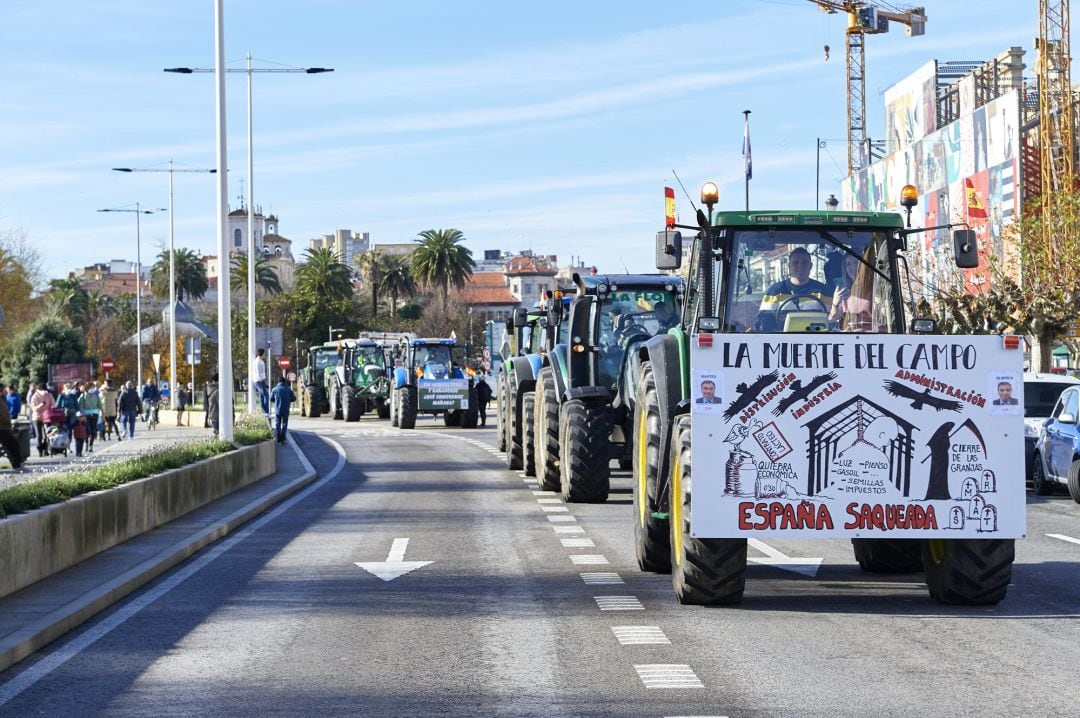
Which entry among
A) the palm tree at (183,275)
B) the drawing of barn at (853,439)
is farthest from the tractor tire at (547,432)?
the palm tree at (183,275)

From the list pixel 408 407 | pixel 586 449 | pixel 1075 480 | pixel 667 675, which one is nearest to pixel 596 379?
pixel 586 449

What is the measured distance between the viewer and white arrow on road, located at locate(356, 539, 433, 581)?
519 inches

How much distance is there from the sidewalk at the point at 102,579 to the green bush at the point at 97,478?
0.57m

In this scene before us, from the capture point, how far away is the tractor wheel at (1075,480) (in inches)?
830

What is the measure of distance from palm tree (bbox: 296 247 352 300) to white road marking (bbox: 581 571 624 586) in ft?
365

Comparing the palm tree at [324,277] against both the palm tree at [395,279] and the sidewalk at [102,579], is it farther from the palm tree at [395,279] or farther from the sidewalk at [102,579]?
the sidewalk at [102,579]

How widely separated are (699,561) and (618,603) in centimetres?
80

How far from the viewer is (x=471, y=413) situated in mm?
51812

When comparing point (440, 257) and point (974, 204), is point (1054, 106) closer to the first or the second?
point (974, 204)

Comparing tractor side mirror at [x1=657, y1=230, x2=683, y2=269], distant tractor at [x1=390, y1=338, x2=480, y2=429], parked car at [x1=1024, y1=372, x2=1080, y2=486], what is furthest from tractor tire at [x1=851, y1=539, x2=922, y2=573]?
distant tractor at [x1=390, y1=338, x2=480, y2=429]

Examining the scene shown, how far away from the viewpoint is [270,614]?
1097 cm

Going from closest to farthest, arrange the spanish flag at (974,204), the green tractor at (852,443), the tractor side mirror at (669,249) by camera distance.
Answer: the green tractor at (852,443)
the tractor side mirror at (669,249)
the spanish flag at (974,204)

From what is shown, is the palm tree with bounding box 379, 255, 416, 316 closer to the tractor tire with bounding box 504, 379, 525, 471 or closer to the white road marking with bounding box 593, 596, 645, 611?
the tractor tire with bounding box 504, 379, 525, 471

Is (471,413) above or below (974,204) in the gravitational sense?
below
